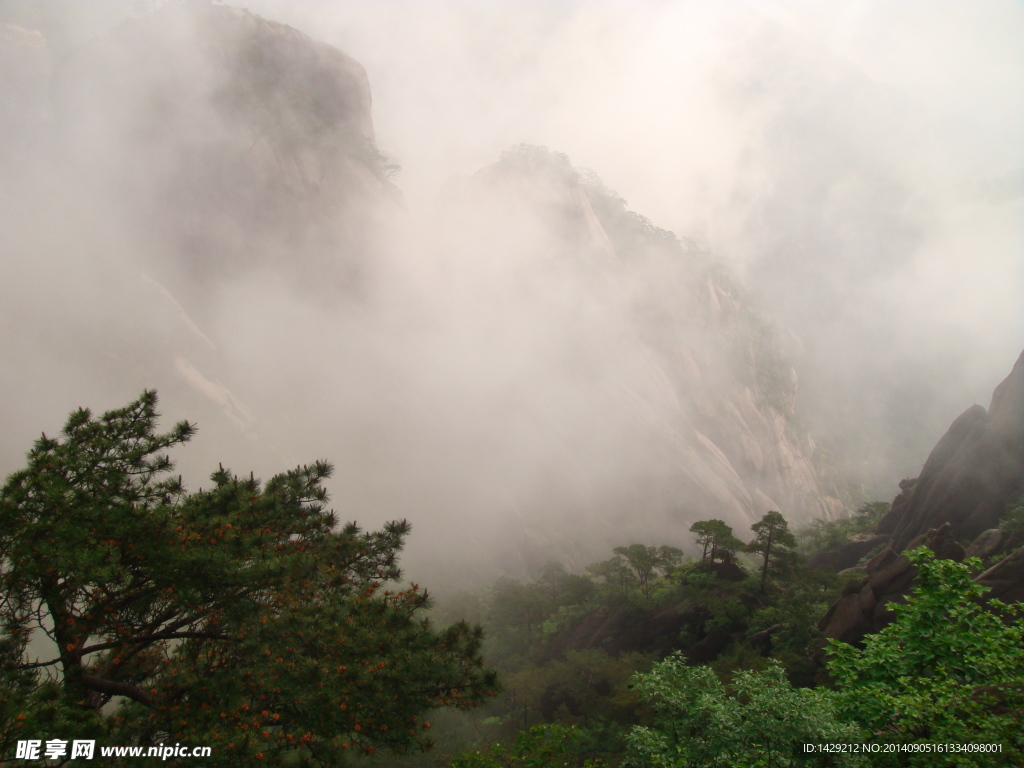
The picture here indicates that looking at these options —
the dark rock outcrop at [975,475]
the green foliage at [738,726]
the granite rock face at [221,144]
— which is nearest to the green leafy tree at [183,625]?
the green foliage at [738,726]

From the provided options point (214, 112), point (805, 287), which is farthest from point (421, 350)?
point (805, 287)

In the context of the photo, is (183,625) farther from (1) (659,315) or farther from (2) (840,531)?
(1) (659,315)

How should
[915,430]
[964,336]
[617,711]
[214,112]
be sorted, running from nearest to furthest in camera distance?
[617,711] < [214,112] < [915,430] < [964,336]

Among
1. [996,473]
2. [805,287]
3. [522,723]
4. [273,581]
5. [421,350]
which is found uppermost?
[805,287]

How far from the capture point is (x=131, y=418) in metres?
8.04

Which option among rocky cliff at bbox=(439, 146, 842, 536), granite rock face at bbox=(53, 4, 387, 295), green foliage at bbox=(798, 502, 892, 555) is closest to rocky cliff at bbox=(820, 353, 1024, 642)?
green foliage at bbox=(798, 502, 892, 555)

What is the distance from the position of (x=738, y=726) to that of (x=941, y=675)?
10.8 ft

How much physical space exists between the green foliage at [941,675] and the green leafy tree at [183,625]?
6.21 meters

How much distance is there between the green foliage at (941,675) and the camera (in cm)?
680

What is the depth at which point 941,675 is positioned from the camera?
7.91m

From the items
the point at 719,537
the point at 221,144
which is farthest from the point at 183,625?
the point at 221,144

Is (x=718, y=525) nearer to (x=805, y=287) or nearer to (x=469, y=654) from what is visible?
(x=469, y=654)

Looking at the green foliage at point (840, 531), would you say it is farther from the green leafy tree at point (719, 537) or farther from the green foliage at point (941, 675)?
the green foliage at point (941, 675)

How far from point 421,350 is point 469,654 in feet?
164
